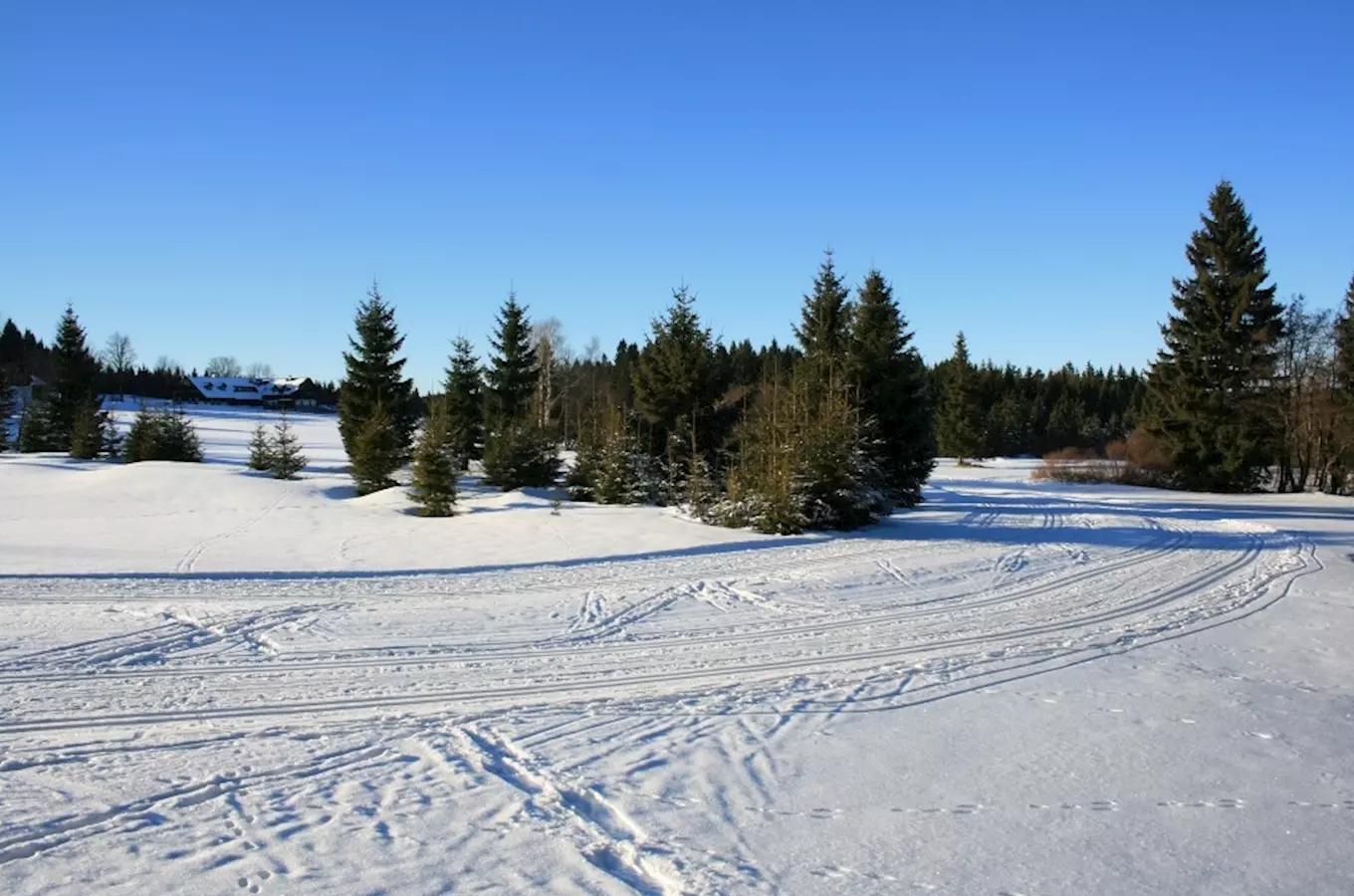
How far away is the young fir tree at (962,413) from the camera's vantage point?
57.1 metres

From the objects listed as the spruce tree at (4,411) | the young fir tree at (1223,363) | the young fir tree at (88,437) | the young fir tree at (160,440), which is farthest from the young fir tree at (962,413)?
the spruce tree at (4,411)

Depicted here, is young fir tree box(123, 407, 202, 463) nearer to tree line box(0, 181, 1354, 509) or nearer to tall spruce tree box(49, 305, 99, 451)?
tree line box(0, 181, 1354, 509)

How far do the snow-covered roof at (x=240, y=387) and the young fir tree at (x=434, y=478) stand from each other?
94.2 m

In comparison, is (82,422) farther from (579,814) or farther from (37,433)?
(579,814)

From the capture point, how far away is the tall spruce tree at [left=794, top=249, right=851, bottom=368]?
972 inches

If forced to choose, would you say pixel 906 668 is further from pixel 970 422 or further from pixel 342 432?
pixel 970 422

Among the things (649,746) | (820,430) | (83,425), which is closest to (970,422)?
(820,430)

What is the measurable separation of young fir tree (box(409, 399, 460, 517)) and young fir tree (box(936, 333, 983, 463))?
136 ft

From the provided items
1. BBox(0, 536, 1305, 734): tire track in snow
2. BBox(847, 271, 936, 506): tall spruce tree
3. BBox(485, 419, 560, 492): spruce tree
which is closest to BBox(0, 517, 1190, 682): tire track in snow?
BBox(0, 536, 1305, 734): tire track in snow

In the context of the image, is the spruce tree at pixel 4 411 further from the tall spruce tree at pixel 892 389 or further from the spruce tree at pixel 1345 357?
the spruce tree at pixel 1345 357

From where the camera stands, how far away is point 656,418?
25.3m

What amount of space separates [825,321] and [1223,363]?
20.6 meters

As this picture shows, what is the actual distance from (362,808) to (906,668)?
5446 mm

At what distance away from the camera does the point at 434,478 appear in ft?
73.5
